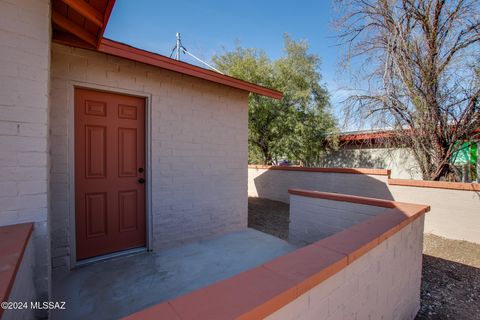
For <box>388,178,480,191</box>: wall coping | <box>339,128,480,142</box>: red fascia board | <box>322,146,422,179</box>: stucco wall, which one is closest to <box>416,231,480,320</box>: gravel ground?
<box>388,178,480,191</box>: wall coping

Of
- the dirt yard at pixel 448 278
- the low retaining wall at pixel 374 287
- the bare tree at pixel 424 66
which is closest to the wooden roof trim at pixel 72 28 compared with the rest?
the low retaining wall at pixel 374 287

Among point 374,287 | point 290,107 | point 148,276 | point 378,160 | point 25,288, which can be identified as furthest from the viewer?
point 290,107

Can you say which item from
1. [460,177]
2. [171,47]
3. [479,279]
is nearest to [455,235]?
[479,279]

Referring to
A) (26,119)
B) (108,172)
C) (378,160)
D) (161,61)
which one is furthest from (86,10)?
(378,160)

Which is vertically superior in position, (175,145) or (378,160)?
(175,145)

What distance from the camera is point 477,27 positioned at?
4.74 m

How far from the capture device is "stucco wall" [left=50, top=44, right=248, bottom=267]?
113 inches

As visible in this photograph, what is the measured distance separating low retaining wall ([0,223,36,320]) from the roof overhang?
5.88 feet

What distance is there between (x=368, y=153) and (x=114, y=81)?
8625 mm

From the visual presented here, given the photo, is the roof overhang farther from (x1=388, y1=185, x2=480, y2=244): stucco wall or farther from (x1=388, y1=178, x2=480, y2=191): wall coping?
(x1=388, y1=185, x2=480, y2=244): stucco wall

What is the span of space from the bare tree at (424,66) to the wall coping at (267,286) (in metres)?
5.03

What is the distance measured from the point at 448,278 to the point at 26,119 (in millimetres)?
5019

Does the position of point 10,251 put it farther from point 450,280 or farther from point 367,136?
point 367,136

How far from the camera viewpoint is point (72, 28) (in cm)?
251
